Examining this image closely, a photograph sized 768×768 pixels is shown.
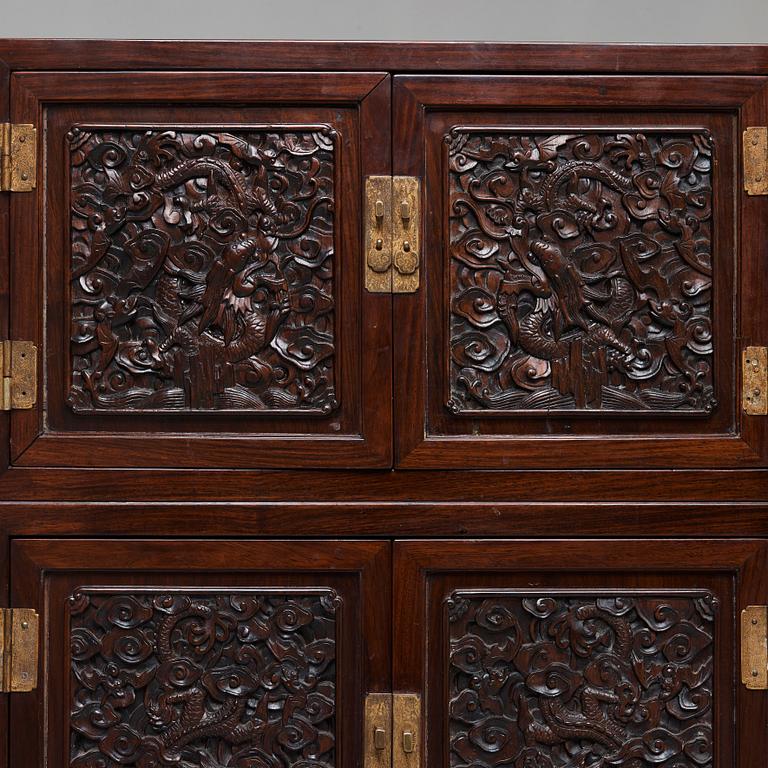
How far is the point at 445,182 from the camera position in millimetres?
1271

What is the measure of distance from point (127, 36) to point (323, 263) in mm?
824

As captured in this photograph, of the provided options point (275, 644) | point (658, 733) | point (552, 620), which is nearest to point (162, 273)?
point (275, 644)

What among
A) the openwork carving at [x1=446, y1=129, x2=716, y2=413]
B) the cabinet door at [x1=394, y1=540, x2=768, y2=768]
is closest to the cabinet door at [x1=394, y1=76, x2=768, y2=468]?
the openwork carving at [x1=446, y1=129, x2=716, y2=413]

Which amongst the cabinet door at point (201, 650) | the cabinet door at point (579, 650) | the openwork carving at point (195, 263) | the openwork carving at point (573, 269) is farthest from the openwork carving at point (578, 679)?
→ the openwork carving at point (195, 263)

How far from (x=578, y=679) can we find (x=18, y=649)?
0.84 metres

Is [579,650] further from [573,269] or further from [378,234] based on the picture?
[378,234]

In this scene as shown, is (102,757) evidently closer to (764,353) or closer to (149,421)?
(149,421)

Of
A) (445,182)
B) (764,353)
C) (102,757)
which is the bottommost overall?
(102,757)

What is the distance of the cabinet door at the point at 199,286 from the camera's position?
1269 millimetres

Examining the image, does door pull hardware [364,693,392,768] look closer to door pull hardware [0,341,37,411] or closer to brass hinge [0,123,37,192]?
door pull hardware [0,341,37,411]

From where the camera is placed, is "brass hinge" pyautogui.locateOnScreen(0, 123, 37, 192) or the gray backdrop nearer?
"brass hinge" pyautogui.locateOnScreen(0, 123, 37, 192)

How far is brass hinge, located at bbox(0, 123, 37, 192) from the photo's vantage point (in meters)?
1.25

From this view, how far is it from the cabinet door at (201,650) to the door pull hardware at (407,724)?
34 mm

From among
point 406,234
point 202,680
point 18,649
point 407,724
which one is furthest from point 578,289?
point 18,649
